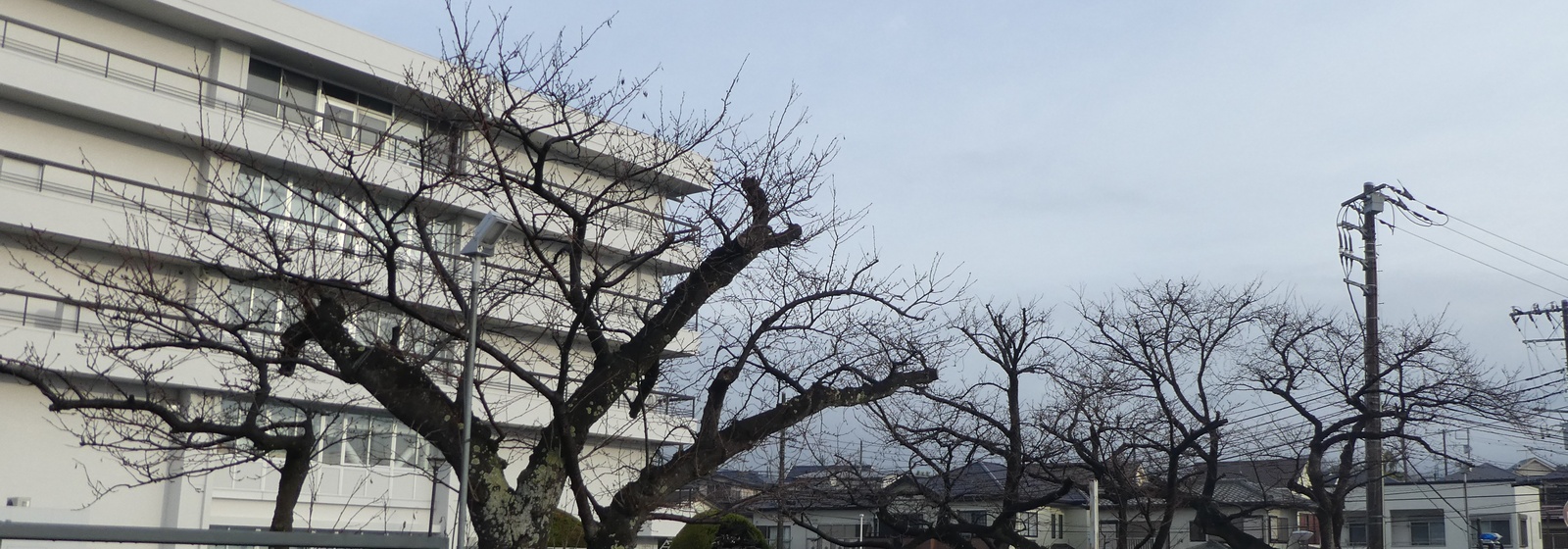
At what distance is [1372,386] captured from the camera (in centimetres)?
2109

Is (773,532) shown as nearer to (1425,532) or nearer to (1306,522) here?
(1306,522)

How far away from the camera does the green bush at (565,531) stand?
2659 cm

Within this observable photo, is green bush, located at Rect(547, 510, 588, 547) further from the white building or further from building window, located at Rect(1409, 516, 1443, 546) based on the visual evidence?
building window, located at Rect(1409, 516, 1443, 546)

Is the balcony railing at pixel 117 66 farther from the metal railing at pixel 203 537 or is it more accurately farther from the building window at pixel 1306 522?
the building window at pixel 1306 522

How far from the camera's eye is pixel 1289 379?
2305cm

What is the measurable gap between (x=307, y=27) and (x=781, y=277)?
65.9 feet

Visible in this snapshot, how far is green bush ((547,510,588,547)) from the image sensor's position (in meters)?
26.6

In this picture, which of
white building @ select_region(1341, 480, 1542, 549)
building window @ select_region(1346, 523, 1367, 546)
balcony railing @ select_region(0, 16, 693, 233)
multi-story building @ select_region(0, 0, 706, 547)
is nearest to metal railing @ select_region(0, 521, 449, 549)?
multi-story building @ select_region(0, 0, 706, 547)

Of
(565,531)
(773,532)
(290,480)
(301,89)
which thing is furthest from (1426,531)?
(290,480)

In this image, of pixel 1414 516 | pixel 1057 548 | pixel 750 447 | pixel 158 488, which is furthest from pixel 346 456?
pixel 1414 516

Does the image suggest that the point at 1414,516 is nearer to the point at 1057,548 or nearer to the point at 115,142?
the point at 1057,548

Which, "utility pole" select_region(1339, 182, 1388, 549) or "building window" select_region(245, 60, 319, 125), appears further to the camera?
"building window" select_region(245, 60, 319, 125)

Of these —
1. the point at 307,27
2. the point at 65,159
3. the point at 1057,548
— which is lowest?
the point at 1057,548

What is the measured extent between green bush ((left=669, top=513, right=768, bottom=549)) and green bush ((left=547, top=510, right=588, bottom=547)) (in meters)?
2.74
